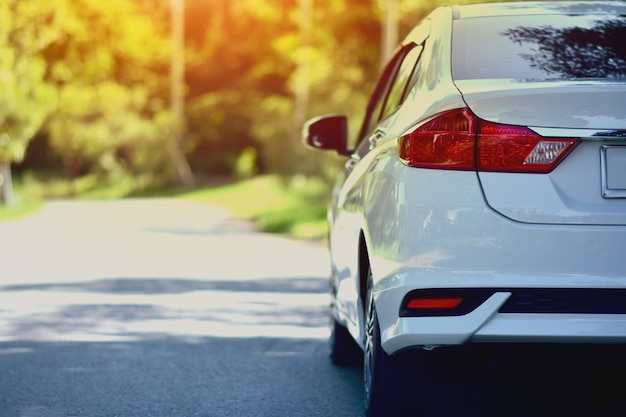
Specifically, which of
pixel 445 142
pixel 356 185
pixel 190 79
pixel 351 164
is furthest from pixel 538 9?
pixel 190 79

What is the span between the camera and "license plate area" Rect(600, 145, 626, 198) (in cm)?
445

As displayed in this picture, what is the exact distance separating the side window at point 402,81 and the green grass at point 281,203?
13.2 metres

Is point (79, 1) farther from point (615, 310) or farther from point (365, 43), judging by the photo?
point (615, 310)

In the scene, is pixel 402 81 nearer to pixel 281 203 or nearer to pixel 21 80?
pixel 281 203

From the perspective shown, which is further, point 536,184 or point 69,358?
point 69,358

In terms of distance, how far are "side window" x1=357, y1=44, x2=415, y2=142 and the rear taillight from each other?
175cm

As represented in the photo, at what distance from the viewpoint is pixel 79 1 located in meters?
41.9

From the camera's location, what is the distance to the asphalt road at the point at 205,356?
5.85 meters

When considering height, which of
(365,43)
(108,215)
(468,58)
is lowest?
(108,215)

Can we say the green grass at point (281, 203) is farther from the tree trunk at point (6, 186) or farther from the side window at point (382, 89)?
the side window at point (382, 89)

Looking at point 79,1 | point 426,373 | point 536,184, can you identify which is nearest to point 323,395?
point 426,373

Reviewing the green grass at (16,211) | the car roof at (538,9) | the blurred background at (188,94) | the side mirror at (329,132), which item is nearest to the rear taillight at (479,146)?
the car roof at (538,9)

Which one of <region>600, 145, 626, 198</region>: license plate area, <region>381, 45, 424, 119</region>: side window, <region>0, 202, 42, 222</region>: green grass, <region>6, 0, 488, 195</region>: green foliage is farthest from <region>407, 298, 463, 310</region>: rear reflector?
<region>6, 0, 488, 195</region>: green foliage

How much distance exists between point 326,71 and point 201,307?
101 ft
